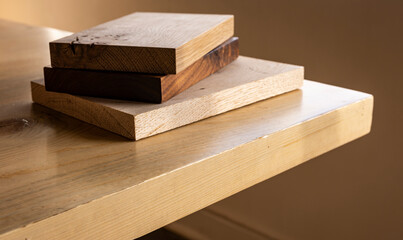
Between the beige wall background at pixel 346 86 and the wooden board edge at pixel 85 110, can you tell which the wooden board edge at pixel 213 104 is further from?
the beige wall background at pixel 346 86

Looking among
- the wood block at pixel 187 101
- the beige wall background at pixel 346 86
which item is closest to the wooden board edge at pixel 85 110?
the wood block at pixel 187 101

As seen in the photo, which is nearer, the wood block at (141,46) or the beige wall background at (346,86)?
the wood block at (141,46)

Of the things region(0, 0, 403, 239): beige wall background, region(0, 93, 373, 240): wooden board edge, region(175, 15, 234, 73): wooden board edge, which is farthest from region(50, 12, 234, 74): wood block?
region(0, 0, 403, 239): beige wall background

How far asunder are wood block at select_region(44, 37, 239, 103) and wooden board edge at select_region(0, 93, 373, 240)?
12 centimetres

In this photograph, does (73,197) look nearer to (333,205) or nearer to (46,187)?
(46,187)

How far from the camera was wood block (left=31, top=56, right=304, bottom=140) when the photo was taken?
0.52 metres

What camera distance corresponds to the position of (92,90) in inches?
22.6

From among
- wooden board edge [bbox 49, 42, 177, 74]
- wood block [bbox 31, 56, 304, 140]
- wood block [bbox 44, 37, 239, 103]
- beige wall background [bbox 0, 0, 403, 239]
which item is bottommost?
beige wall background [bbox 0, 0, 403, 239]

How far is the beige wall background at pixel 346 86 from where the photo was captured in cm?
109

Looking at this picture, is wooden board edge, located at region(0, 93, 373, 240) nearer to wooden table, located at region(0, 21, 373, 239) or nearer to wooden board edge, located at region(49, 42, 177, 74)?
wooden table, located at region(0, 21, 373, 239)

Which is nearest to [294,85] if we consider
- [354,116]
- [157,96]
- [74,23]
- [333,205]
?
[354,116]

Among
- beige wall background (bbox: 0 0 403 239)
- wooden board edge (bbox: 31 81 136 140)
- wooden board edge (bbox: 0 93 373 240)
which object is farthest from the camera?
beige wall background (bbox: 0 0 403 239)

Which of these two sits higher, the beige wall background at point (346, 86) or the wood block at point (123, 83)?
the wood block at point (123, 83)

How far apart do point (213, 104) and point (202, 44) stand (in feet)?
0.26
